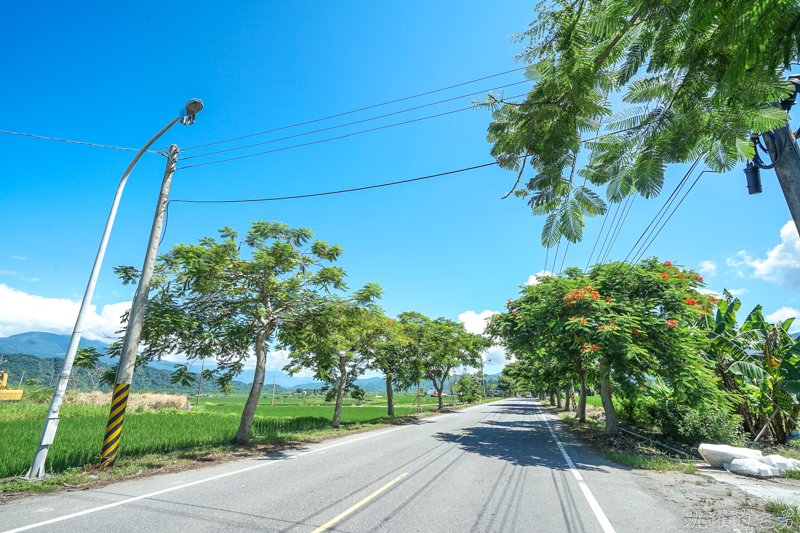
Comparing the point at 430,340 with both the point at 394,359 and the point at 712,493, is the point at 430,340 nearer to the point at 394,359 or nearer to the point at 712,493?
Result: the point at 394,359

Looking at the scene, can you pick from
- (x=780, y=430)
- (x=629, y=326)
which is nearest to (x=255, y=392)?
(x=629, y=326)

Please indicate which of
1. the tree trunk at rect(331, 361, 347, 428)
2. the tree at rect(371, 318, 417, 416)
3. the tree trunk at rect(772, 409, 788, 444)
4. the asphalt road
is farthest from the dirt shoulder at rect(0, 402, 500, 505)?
the tree trunk at rect(772, 409, 788, 444)

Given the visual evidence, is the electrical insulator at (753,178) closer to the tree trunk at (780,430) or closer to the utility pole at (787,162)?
the utility pole at (787,162)

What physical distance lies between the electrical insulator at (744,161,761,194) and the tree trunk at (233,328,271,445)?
13.6 metres

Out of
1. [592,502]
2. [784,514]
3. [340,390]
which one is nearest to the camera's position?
[784,514]

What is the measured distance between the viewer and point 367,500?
6.39 m

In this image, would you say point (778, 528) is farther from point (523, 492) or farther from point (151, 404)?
point (151, 404)

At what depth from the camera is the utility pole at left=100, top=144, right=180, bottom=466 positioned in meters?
8.90

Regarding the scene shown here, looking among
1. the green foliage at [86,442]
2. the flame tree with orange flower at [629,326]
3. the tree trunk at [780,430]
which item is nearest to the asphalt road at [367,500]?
the green foliage at [86,442]

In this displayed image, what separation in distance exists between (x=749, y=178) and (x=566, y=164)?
11.1 ft

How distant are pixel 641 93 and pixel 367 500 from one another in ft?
25.3

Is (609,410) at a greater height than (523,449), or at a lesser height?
greater

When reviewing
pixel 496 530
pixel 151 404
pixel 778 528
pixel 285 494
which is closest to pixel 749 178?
pixel 778 528

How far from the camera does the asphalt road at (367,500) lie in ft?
17.3
